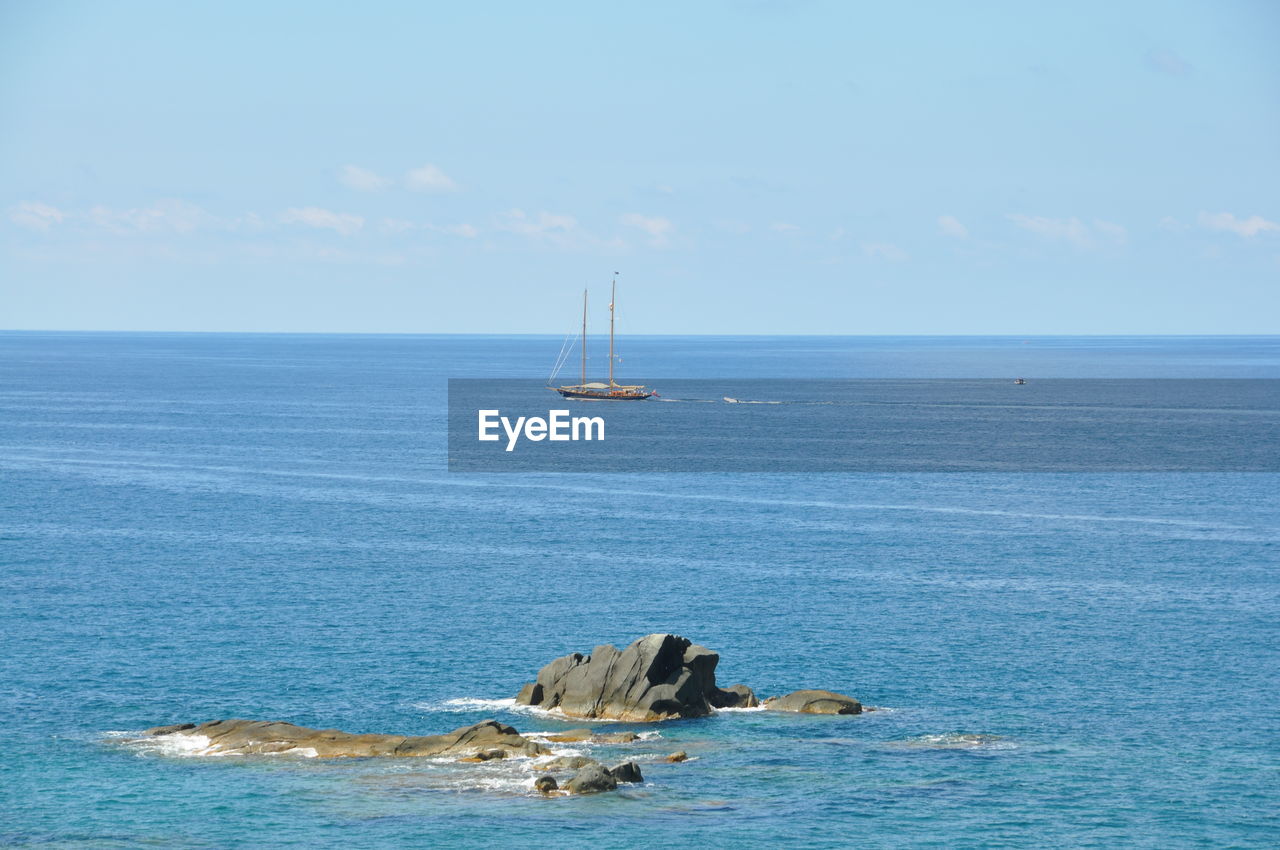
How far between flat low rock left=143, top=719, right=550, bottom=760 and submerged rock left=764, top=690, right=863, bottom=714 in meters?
14.3

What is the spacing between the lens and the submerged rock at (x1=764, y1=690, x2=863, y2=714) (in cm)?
7581

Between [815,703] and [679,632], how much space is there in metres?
18.2

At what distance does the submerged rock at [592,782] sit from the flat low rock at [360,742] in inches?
180

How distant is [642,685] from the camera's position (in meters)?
75.2

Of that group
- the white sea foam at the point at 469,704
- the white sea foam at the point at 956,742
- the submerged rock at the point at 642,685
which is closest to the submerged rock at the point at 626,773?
the submerged rock at the point at 642,685

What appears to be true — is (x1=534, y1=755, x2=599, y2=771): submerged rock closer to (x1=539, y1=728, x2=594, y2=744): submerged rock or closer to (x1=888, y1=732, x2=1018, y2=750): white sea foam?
(x1=539, y1=728, x2=594, y2=744): submerged rock

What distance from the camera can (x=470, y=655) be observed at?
87.9 meters

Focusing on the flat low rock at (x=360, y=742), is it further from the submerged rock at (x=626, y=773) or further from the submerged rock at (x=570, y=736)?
the submerged rock at (x=626, y=773)

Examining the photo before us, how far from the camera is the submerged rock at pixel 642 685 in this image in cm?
7494

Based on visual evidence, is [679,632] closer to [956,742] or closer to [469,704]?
[469,704]

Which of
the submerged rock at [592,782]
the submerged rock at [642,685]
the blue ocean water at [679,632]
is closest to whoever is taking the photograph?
the blue ocean water at [679,632]

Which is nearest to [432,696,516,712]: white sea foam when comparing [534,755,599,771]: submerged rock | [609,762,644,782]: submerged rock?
[534,755,599,771]: submerged rock

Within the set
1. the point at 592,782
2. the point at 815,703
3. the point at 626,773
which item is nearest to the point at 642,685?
the point at 815,703

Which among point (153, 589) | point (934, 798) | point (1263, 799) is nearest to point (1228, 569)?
point (1263, 799)
